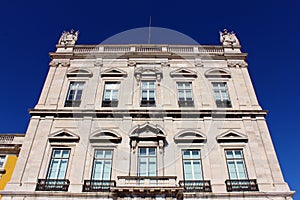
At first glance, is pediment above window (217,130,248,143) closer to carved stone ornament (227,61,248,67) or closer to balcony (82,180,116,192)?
carved stone ornament (227,61,248,67)

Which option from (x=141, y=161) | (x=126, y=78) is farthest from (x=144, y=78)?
(x=141, y=161)

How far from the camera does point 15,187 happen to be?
578 inches

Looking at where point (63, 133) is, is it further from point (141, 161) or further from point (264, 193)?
point (264, 193)

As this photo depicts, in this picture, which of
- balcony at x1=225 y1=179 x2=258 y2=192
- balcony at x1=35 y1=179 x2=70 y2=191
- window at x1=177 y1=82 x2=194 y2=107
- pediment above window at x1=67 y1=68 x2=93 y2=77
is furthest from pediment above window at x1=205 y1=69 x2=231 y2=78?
balcony at x1=35 y1=179 x2=70 y2=191

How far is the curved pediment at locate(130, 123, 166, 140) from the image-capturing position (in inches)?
648

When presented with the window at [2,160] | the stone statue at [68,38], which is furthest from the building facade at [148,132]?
the window at [2,160]

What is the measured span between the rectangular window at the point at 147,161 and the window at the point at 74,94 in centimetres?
595

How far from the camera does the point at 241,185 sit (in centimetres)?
1483

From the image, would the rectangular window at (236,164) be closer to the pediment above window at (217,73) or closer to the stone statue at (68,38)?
the pediment above window at (217,73)

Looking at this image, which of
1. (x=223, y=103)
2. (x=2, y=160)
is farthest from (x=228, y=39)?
(x=2, y=160)

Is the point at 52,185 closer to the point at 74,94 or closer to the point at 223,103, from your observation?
the point at 74,94

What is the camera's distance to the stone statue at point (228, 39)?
23.1m

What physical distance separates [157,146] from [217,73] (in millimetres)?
8096

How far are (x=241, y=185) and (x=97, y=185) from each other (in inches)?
313
